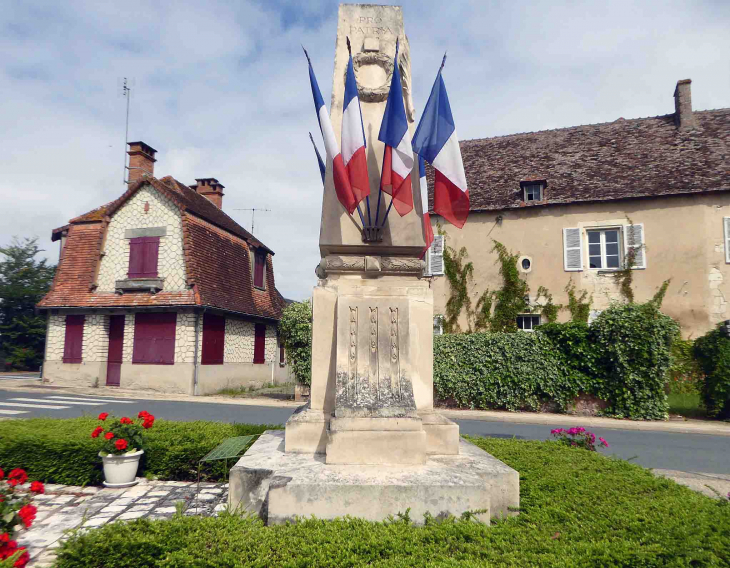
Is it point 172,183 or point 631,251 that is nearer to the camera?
point 631,251

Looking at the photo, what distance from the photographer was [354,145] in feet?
15.5

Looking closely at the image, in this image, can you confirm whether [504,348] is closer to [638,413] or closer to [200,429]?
[638,413]

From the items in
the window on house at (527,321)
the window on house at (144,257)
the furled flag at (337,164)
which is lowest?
the window on house at (527,321)

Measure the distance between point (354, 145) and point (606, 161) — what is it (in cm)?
1748

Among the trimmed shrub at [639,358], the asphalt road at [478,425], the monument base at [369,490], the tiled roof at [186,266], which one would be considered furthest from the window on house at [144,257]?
the monument base at [369,490]

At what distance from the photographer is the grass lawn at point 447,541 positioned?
2801 millimetres

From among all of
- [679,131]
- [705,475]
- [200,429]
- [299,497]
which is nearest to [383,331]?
[299,497]

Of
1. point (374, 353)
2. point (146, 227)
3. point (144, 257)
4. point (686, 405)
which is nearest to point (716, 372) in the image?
point (686, 405)

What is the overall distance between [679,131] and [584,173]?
4.24 m

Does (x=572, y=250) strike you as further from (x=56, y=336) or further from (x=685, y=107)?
(x=56, y=336)

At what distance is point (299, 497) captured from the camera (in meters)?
3.52

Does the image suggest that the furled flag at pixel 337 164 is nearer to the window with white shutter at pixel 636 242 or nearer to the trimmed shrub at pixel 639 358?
the trimmed shrub at pixel 639 358

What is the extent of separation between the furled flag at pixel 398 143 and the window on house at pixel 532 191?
1498cm

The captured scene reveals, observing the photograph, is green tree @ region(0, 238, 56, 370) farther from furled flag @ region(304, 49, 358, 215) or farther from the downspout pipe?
furled flag @ region(304, 49, 358, 215)
